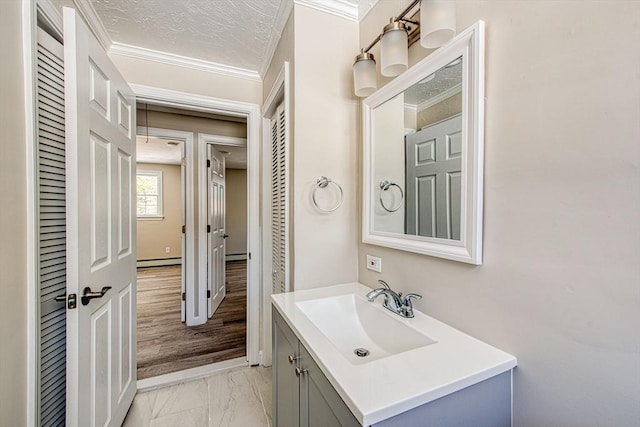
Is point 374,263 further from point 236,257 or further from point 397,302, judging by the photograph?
point 236,257

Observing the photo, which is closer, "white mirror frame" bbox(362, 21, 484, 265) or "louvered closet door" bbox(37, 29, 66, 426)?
"white mirror frame" bbox(362, 21, 484, 265)

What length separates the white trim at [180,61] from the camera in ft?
5.98

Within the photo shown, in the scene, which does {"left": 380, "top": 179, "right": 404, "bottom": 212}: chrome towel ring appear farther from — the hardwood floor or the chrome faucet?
the hardwood floor

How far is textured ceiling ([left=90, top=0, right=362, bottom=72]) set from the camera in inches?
57.1

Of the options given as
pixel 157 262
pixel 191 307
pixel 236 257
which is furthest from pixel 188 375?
pixel 236 257

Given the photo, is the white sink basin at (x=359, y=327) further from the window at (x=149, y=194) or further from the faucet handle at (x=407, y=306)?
the window at (x=149, y=194)

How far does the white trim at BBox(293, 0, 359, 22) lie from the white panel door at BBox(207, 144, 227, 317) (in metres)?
1.95

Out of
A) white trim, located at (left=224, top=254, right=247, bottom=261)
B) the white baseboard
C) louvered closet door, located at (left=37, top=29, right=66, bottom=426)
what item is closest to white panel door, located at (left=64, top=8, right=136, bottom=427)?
louvered closet door, located at (left=37, top=29, right=66, bottom=426)

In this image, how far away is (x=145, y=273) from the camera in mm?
5125

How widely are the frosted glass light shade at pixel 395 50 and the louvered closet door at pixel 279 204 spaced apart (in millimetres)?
763

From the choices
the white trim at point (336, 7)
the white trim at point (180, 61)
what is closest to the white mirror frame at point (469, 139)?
the white trim at point (336, 7)

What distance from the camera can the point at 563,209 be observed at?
0.66 metres

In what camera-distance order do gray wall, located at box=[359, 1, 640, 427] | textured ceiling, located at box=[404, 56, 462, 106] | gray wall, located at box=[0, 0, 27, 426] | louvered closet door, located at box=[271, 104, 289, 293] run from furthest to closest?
louvered closet door, located at box=[271, 104, 289, 293] → textured ceiling, located at box=[404, 56, 462, 106] → gray wall, located at box=[0, 0, 27, 426] → gray wall, located at box=[359, 1, 640, 427]

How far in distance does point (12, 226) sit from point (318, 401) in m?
1.13
